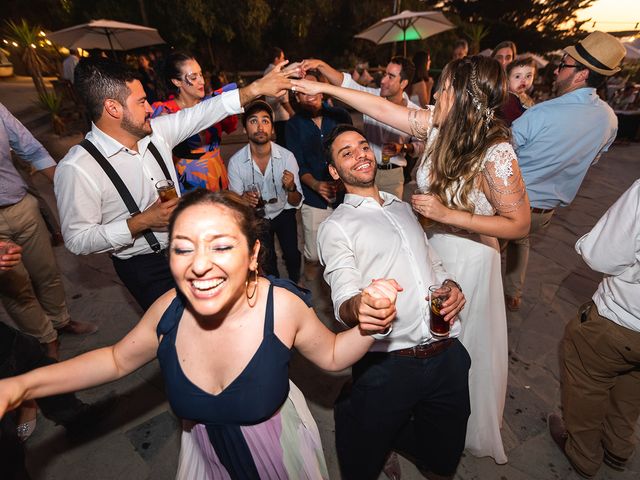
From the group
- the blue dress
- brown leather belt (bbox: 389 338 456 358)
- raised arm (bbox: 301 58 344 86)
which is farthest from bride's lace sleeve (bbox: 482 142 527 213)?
raised arm (bbox: 301 58 344 86)

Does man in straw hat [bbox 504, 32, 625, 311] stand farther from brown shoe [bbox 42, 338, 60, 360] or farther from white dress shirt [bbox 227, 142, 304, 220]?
brown shoe [bbox 42, 338, 60, 360]

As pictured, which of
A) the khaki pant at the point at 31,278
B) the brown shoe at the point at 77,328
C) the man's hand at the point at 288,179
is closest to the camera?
the khaki pant at the point at 31,278

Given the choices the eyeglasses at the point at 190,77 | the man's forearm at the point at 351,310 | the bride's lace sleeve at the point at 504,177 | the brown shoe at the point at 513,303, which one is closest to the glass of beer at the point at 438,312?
the man's forearm at the point at 351,310

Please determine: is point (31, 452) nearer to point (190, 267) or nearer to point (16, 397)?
point (16, 397)

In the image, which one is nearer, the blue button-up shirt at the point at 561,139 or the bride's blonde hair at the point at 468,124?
the bride's blonde hair at the point at 468,124

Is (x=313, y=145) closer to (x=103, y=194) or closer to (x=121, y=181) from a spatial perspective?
(x=121, y=181)

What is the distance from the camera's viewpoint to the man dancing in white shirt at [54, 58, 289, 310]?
229 centimetres

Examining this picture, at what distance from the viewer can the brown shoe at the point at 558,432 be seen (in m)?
2.62

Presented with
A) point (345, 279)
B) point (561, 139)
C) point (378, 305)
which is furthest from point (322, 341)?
point (561, 139)

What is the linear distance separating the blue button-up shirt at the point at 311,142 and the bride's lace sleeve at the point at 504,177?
217 centimetres

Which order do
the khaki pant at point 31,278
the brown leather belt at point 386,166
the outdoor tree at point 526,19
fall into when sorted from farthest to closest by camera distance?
the outdoor tree at point 526,19, the brown leather belt at point 386,166, the khaki pant at point 31,278

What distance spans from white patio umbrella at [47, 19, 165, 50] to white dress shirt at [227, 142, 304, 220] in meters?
4.71

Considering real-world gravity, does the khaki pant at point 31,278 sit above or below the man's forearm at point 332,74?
below

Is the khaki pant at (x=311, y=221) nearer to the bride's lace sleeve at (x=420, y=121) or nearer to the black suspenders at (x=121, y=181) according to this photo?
the bride's lace sleeve at (x=420, y=121)
